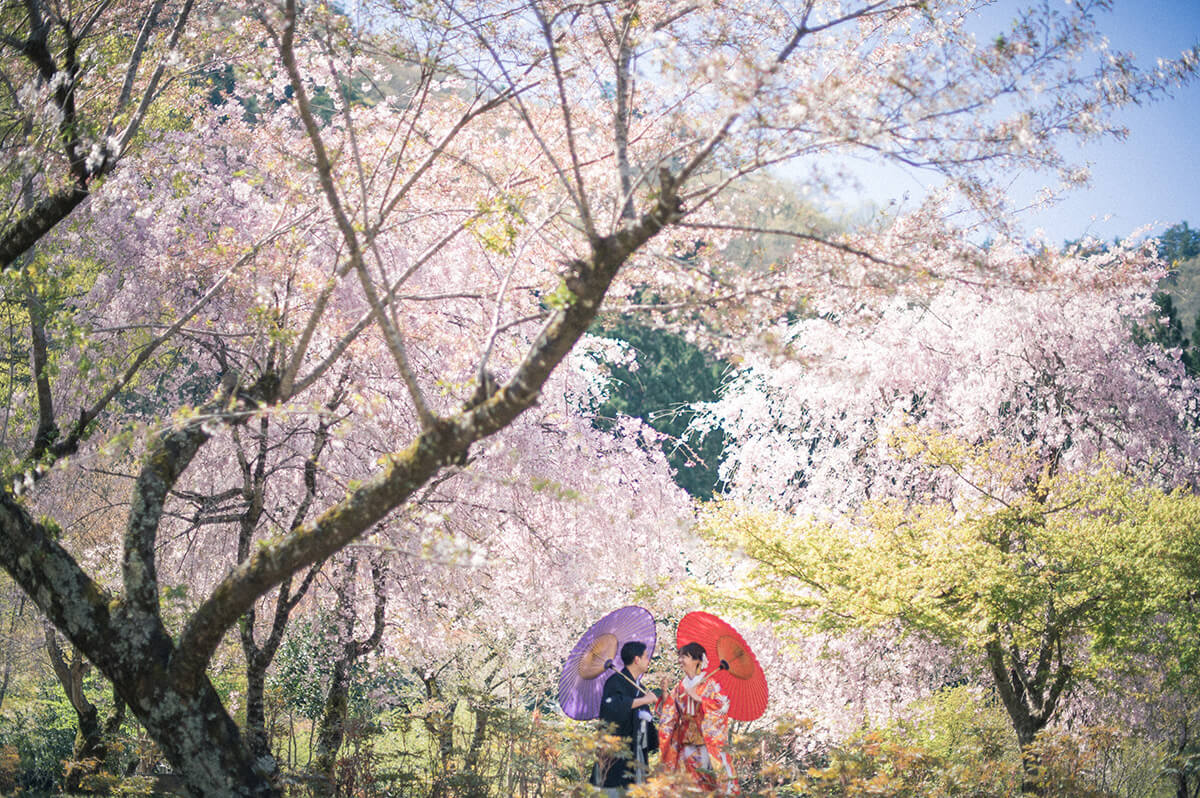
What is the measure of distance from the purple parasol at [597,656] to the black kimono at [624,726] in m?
0.15

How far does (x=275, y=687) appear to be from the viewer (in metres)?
8.92

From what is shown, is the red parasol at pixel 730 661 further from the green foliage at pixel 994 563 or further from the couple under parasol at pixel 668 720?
the green foliage at pixel 994 563

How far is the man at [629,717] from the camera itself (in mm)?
5297

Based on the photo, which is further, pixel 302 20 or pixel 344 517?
pixel 302 20

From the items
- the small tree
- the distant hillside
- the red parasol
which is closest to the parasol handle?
the red parasol

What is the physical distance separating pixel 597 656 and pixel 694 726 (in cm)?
89

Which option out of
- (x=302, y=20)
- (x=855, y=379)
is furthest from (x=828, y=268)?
(x=302, y=20)

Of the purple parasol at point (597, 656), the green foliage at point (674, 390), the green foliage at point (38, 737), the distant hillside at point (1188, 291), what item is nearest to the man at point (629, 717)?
the purple parasol at point (597, 656)

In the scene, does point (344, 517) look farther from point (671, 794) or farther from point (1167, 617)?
point (1167, 617)

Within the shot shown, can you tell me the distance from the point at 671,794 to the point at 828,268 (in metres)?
2.40

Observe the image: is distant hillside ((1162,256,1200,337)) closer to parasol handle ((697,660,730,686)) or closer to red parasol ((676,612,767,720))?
red parasol ((676,612,767,720))

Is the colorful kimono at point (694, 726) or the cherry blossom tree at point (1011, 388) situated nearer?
the colorful kimono at point (694, 726)

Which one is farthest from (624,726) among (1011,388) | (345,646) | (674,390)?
(674,390)

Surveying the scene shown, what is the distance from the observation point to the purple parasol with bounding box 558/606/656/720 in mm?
5977
